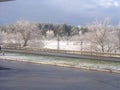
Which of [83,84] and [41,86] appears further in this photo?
[83,84]

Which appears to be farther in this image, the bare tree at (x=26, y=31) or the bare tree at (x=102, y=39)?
the bare tree at (x=26, y=31)

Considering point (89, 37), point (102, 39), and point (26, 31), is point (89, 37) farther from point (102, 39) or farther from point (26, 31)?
point (26, 31)

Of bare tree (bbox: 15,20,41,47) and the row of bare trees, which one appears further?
bare tree (bbox: 15,20,41,47)

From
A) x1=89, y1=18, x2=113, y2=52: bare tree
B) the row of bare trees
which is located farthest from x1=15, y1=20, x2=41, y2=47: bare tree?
x1=89, y1=18, x2=113, y2=52: bare tree

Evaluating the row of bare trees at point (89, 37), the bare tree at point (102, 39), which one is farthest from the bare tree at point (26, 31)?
the bare tree at point (102, 39)

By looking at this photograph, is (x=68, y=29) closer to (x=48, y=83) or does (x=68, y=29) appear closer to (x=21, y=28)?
(x=21, y=28)

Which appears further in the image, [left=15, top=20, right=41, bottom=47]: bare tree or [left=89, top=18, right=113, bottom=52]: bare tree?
[left=15, top=20, right=41, bottom=47]: bare tree

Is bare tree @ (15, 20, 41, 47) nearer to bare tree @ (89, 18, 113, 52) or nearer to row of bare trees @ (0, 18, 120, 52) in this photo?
row of bare trees @ (0, 18, 120, 52)

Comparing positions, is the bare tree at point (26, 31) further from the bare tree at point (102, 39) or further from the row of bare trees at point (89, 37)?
the bare tree at point (102, 39)

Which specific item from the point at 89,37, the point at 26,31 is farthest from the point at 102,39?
the point at 26,31

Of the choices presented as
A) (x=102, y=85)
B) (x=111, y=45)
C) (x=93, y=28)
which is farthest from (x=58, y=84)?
(x=93, y=28)

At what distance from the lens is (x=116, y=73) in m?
22.9

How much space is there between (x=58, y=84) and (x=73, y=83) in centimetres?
101

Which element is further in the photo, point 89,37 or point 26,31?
point 26,31
